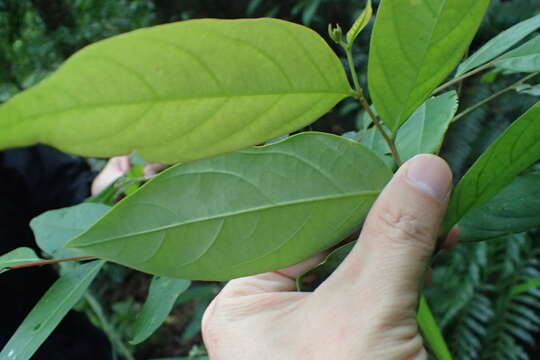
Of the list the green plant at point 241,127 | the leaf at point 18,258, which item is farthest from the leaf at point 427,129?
the leaf at point 18,258

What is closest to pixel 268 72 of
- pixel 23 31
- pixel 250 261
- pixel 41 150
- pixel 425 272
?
pixel 250 261

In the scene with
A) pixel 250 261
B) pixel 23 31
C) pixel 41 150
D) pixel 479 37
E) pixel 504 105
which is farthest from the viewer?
pixel 23 31

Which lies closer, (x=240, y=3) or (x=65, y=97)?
(x=65, y=97)

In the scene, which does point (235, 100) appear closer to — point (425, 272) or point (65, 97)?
point (65, 97)

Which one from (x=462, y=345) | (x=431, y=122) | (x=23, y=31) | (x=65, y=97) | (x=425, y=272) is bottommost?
(x=462, y=345)

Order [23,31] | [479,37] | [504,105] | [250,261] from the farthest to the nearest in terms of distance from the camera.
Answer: [23,31], [479,37], [504,105], [250,261]

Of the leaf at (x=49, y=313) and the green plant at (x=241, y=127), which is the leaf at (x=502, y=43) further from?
the leaf at (x=49, y=313)

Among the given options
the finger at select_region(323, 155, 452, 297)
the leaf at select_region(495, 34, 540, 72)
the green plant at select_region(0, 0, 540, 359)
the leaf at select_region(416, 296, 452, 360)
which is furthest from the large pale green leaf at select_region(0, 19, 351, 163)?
the leaf at select_region(416, 296, 452, 360)

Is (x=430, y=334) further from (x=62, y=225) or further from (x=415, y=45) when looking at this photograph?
(x=62, y=225)
